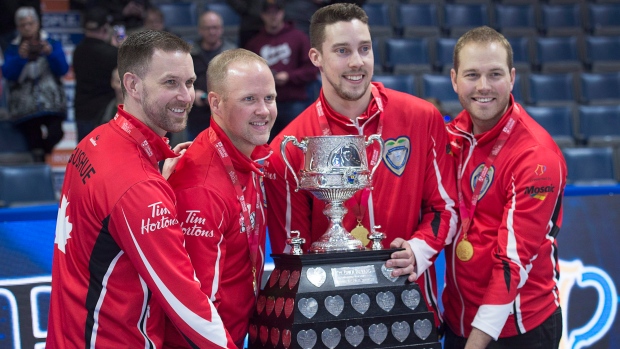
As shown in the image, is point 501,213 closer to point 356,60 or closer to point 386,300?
point 386,300

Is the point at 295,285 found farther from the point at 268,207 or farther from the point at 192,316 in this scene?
the point at 268,207

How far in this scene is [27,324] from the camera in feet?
14.3

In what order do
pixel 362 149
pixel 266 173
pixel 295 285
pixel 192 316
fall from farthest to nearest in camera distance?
pixel 266 173 < pixel 362 149 < pixel 295 285 < pixel 192 316

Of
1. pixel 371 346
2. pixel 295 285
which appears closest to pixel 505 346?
pixel 371 346

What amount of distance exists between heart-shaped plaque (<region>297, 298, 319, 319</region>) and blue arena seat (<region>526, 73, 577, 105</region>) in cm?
734

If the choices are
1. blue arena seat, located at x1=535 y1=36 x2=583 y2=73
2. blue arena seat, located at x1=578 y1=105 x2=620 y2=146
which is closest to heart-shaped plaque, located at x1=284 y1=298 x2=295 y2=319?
blue arena seat, located at x1=578 y1=105 x2=620 y2=146

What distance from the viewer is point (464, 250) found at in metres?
3.87

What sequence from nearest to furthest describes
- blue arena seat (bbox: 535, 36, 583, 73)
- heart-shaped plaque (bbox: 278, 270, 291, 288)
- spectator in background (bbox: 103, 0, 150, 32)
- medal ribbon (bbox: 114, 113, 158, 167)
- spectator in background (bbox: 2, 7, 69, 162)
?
1. medal ribbon (bbox: 114, 113, 158, 167)
2. heart-shaped plaque (bbox: 278, 270, 291, 288)
3. spectator in background (bbox: 2, 7, 69, 162)
4. spectator in background (bbox: 103, 0, 150, 32)
5. blue arena seat (bbox: 535, 36, 583, 73)

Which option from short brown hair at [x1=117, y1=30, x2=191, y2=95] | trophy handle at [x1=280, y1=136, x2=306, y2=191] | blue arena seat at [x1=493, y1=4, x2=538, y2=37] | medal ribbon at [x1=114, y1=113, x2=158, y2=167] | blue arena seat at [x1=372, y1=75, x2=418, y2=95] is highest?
short brown hair at [x1=117, y1=30, x2=191, y2=95]

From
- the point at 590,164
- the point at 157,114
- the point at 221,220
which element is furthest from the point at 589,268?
the point at 157,114

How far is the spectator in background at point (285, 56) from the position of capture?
7.78 metres

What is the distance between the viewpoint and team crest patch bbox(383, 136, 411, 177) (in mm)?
3779

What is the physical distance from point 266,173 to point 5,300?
65.5 inches

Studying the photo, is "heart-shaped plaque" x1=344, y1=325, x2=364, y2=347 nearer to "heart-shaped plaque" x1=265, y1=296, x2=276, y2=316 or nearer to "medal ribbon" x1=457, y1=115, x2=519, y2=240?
"heart-shaped plaque" x1=265, y1=296, x2=276, y2=316
